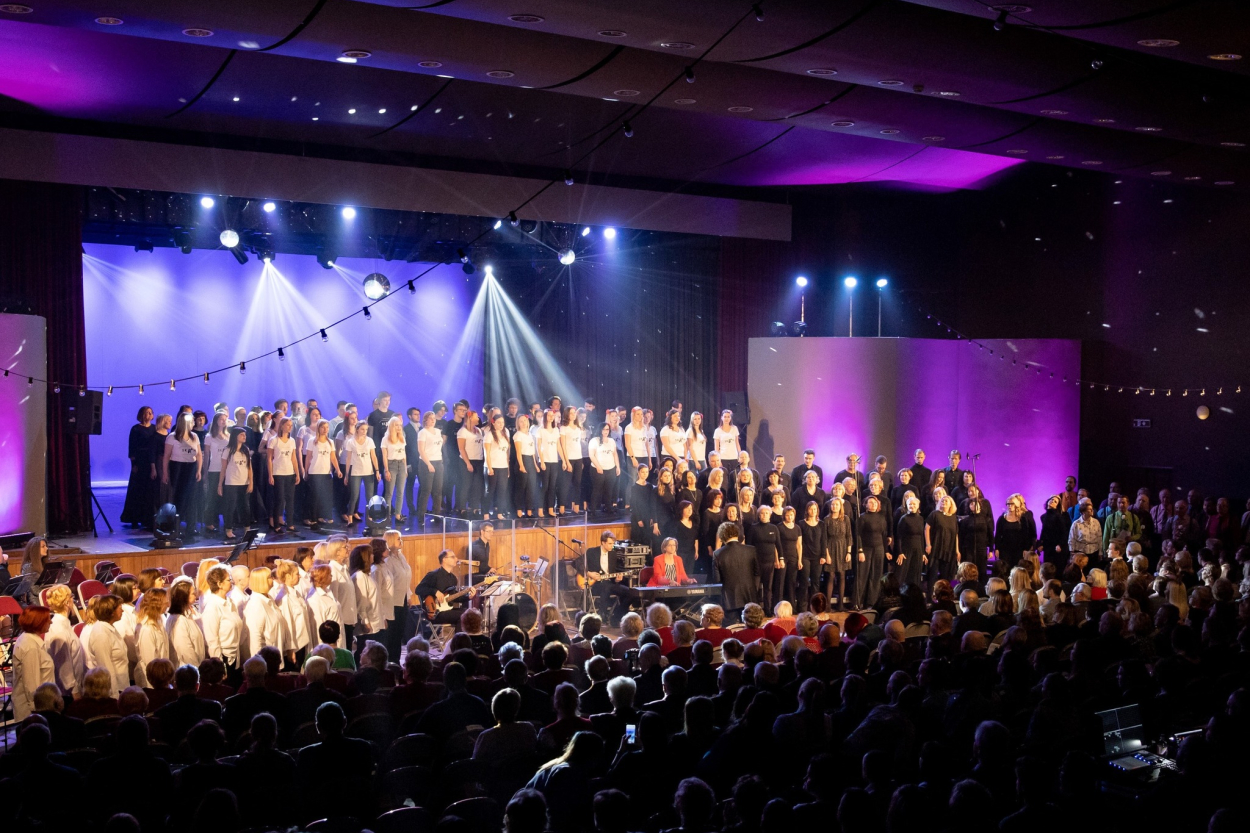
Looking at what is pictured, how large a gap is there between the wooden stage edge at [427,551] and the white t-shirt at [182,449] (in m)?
1.09

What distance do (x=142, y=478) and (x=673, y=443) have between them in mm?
6060

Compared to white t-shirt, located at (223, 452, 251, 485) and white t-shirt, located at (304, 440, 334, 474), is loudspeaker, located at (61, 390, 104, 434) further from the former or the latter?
white t-shirt, located at (304, 440, 334, 474)

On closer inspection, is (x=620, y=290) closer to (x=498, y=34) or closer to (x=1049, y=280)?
(x=1049, y=280)

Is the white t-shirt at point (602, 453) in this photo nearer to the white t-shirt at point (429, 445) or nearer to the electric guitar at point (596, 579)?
the white t-shirt at point (429, 445)

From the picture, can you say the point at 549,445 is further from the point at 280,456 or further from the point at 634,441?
the point at 280,456

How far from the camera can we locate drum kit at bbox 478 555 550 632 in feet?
30.0

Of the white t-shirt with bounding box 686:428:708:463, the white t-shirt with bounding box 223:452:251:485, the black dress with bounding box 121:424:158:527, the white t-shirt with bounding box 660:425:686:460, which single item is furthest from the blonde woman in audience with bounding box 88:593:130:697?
the white t-shirt with bounding box 686:428:708:463

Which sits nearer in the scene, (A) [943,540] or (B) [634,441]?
(A) [943,540]

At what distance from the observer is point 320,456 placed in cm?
1183

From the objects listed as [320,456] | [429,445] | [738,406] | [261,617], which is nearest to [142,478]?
[320,456]

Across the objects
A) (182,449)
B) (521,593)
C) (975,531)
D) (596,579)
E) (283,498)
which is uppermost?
(182,449)

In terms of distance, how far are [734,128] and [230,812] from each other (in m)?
9.70

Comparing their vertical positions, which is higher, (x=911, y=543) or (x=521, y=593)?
(x=911, y=543)

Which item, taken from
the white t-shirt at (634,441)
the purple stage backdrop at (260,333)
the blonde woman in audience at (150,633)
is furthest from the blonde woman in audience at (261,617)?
the purple stage backdrop at (260,333)
